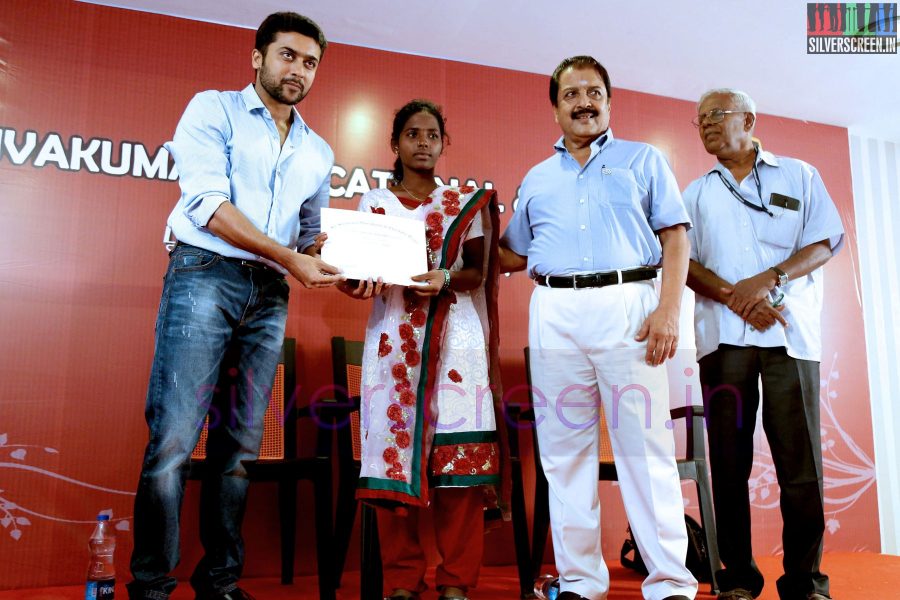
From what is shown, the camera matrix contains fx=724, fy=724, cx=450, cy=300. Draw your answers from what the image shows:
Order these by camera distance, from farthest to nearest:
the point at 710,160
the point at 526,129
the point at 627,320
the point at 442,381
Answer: the point at 710,160
the point at 526,129
the point at 442,381
the point at 627,320

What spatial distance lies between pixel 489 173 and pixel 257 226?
185 cm

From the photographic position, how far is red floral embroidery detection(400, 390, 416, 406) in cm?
238

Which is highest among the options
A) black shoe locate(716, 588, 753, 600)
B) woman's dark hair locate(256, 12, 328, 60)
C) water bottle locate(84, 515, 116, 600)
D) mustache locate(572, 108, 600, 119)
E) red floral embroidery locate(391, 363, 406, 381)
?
woman's dark hair locate(256, 12, 328, 60)

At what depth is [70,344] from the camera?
3125 mm

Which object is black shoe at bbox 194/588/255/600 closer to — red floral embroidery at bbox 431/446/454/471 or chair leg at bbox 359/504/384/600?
chair leg at bbox 359/504/384/600

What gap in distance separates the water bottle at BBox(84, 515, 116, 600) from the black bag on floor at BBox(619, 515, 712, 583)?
2.01 metres

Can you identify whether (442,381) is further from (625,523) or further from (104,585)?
(625,523)

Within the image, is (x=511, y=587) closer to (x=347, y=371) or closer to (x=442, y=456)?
(x=442, y=456)

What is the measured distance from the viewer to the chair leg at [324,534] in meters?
2.47

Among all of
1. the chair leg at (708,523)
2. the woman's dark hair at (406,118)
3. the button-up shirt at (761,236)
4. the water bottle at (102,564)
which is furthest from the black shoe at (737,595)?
the water bottle at (102,564)

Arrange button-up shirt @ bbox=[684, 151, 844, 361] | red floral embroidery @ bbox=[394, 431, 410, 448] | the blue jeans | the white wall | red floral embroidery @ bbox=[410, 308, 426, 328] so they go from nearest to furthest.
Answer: the blue jeans < red floral embroidery @ bbox=[394, 431, 410, 448] < red floral embroidery @ bbox=[410, 308, 426, 328] < button-up shirt @ bbox=[684, 151, 844, 361] < the white wall

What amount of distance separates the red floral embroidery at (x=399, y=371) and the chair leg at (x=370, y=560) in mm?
454

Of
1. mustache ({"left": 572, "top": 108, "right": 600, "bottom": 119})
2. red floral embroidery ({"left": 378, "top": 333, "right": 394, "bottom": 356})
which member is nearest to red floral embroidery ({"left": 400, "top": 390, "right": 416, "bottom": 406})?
red floral embroidery ({"left": 378, "top": 333, "right": 394, "bottom": 356})

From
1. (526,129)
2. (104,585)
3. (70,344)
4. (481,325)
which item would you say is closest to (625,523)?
(481,325)
